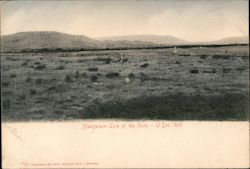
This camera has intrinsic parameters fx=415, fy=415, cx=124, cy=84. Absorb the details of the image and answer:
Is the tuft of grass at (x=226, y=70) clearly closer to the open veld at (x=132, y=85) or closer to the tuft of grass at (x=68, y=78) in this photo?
the open veld at (x=132, y=85)

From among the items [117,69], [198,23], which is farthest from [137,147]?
[198,23]

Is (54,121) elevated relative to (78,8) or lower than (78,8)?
lower

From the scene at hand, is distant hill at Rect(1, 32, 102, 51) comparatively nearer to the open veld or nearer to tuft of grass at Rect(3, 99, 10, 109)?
the open veld

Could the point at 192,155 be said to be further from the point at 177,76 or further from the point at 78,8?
the point at 78,8

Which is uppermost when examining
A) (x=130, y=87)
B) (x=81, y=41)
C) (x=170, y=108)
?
(x=81, y=41)

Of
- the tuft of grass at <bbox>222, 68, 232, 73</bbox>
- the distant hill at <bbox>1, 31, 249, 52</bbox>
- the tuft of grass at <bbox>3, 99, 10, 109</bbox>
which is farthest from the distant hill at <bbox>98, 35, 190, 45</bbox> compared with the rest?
the tuft of grass at <bbox>3, 99, 10, 109</bbox>

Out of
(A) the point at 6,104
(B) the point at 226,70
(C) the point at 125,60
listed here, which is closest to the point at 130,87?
(C) the point at 125,60

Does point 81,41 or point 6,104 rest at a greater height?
point 81,41

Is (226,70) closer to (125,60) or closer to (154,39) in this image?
(154,39)
